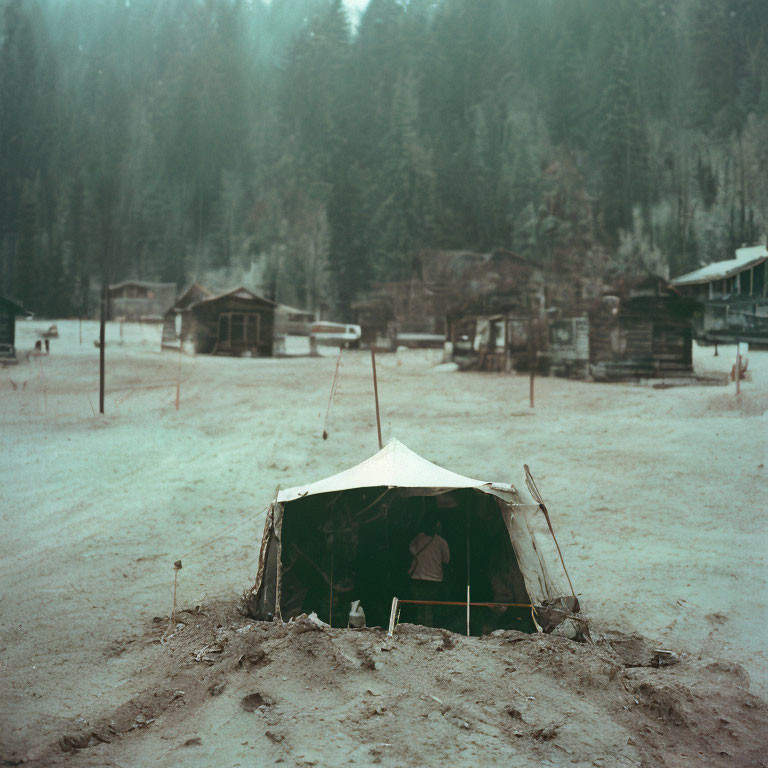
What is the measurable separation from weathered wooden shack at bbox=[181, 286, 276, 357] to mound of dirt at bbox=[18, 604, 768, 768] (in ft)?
28.8

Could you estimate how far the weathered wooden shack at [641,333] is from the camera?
40.6ft

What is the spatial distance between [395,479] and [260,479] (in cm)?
378

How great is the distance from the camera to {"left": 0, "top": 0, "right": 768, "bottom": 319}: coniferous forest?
11.2 metres

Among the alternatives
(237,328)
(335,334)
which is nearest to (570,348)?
(335,334)

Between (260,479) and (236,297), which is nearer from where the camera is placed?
(260,479)

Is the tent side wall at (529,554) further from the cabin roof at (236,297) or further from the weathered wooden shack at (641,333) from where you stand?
the cabin roof at (236,297)

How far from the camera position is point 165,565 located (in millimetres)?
7215

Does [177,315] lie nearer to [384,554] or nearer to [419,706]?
[384,554]

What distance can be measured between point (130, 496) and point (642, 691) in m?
6.61

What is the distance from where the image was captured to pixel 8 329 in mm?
9281

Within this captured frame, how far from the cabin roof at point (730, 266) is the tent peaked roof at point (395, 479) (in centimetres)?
843

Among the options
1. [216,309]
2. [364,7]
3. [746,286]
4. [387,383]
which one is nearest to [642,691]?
[387,383]

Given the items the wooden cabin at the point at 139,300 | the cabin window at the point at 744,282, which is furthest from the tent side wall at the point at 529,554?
the wooden cabin at the point at 139,300

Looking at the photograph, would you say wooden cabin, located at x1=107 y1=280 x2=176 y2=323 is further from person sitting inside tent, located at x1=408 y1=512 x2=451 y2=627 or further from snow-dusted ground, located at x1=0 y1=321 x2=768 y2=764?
person sitting inside tent, located at x1=408 y1=512 x2=451 y2=627
